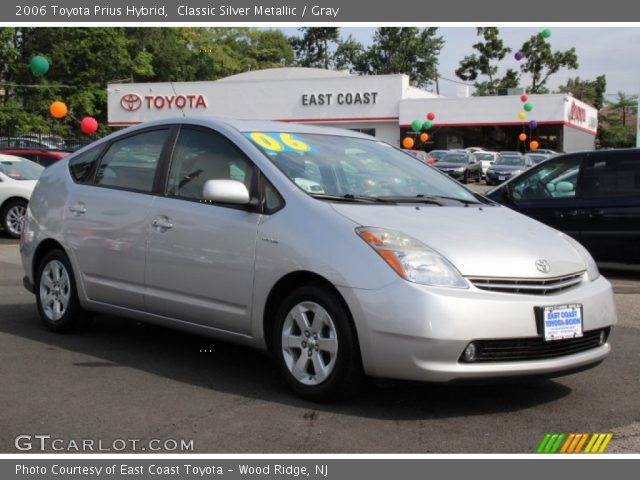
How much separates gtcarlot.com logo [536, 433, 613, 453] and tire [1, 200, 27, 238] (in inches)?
482

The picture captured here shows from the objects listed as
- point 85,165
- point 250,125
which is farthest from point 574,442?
point 85,165

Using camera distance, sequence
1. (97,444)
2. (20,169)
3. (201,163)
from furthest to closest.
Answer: (20,169)
(201,163)
(97,444)

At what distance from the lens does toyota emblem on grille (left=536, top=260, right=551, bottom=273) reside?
4.57 meters

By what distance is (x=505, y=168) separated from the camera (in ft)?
113

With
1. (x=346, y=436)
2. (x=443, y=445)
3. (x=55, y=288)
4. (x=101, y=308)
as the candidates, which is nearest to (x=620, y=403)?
(x=443, y=445)

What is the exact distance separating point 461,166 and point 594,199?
85.2 feet

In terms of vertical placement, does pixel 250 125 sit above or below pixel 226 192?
above

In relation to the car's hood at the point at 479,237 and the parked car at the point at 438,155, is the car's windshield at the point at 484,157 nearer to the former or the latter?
the parked car at the point at 438,155

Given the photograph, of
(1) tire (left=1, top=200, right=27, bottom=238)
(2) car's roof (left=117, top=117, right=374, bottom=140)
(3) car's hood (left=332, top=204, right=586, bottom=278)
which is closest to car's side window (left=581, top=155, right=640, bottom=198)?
(2) car's roof (left=117, top=117, right=374, bottom=140)

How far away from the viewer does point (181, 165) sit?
5.78 metres

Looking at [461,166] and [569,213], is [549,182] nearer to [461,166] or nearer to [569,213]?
[569,213]

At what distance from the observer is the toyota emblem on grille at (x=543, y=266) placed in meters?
4.57

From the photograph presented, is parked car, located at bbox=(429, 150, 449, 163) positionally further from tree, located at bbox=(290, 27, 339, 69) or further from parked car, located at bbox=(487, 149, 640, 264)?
tree, located at bbox=(290, 27, 339, 69)

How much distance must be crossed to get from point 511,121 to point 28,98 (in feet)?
112
